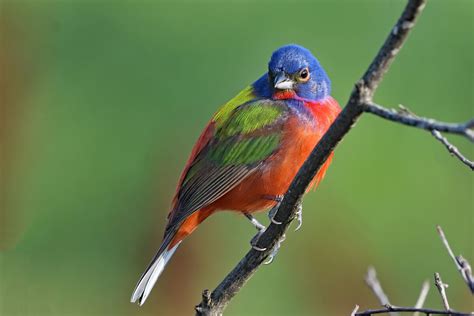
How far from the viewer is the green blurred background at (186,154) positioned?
593cm

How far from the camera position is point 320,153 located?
2.62m

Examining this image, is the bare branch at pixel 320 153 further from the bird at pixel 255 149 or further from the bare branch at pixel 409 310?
the bird at pixel 255 149

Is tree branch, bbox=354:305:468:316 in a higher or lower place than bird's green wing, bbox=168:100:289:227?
lower

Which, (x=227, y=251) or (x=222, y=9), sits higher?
Answer: (x=222, y=9)

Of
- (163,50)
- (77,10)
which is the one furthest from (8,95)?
(163,50)

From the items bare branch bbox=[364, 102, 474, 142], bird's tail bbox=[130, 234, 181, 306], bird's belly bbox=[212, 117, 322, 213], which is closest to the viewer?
bare branch bbox=[364, 102, 474, 142]

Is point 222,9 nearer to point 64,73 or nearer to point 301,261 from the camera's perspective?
point 64,73

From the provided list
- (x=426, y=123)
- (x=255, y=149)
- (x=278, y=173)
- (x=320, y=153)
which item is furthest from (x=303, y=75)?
(x=426, y=123)

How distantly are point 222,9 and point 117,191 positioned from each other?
2142 millimetres

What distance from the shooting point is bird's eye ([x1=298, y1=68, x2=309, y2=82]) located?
14.3 ft

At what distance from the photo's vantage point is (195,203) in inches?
162

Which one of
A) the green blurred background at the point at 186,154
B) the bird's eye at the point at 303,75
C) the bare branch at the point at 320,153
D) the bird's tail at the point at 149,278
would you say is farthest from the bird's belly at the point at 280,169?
the green blurred background at the point at 186,154

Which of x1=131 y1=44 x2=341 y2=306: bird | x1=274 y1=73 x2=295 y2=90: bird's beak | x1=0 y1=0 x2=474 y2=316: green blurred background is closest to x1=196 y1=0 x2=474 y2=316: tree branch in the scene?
x1=131 y1=44 x2=341 y2=306: bird

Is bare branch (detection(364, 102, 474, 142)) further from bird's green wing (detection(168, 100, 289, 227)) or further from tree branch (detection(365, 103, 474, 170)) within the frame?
bird's green wing (detection(168, 100, 289, 227))
